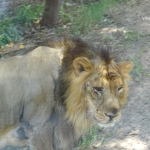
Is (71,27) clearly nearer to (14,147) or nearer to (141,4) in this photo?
(141,4)

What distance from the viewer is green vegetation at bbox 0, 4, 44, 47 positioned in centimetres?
711

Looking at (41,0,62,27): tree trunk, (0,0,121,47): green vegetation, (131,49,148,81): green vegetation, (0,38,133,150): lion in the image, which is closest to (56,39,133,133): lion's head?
(0,38,133,150): lion

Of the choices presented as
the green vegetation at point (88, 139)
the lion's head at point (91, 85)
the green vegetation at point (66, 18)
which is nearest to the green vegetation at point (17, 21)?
the green vegetation at point (66, 18)

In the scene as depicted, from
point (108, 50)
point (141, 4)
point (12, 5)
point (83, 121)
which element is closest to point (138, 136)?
point (83, 121)

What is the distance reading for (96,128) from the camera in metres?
4.91

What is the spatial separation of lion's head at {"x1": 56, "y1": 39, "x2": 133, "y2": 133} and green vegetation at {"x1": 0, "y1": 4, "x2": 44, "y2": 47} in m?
2.89

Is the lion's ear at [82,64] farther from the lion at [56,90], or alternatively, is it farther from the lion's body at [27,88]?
the lion's body at [27,88]

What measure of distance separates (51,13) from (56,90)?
3.59 metres

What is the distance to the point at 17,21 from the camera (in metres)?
7.83

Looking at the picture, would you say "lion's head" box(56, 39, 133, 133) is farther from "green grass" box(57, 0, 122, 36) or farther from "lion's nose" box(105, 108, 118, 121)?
"green grass" box(57, 0, 122, 36)

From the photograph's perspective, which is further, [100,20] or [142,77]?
[100,20]

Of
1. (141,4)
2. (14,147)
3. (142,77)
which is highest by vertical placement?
(141,4)

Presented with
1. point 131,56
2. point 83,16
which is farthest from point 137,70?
point 83,16

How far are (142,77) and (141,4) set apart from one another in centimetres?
271
